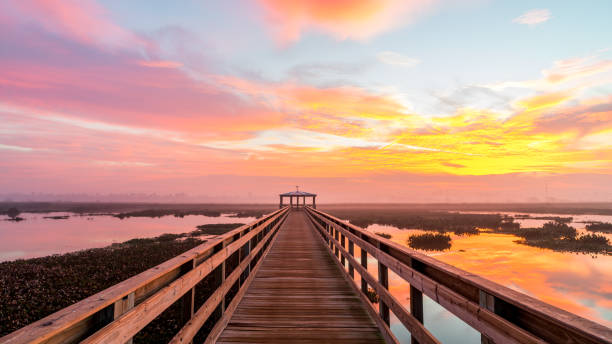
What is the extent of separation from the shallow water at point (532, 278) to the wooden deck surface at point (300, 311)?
4412 mm

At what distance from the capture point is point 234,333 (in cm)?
386

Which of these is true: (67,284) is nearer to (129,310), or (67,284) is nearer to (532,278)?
(129,310)

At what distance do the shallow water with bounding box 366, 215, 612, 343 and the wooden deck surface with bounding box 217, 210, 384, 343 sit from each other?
4.41 metres

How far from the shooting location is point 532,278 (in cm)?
1352

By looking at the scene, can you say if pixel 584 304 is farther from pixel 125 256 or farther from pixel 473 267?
pixel 125 256

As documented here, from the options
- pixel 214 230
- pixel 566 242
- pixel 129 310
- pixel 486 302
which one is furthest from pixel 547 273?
pixel 214 230

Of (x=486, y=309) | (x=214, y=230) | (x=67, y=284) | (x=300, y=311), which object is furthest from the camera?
(x=214, y=230)

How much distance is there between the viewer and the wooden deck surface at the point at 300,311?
3814mm

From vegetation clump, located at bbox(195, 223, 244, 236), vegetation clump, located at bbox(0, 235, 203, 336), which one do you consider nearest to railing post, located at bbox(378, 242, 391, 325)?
vegetation clump, located at bbox(0, 235, 203, 336)

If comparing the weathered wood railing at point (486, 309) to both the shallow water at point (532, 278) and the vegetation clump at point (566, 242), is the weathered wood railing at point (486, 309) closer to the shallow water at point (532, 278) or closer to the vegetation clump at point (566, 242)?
the shallow water at point (532, 278)

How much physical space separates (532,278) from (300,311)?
14.1 metres

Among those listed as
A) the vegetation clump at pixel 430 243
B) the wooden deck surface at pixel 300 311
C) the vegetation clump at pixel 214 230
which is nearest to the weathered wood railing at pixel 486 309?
the wooden deck surface at pixel 300 311

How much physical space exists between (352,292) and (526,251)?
19923mm

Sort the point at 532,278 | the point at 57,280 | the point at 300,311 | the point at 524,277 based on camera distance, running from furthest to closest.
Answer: the point at 524,277
the point at 532,278
the point at 57,280
the point at 300,311
